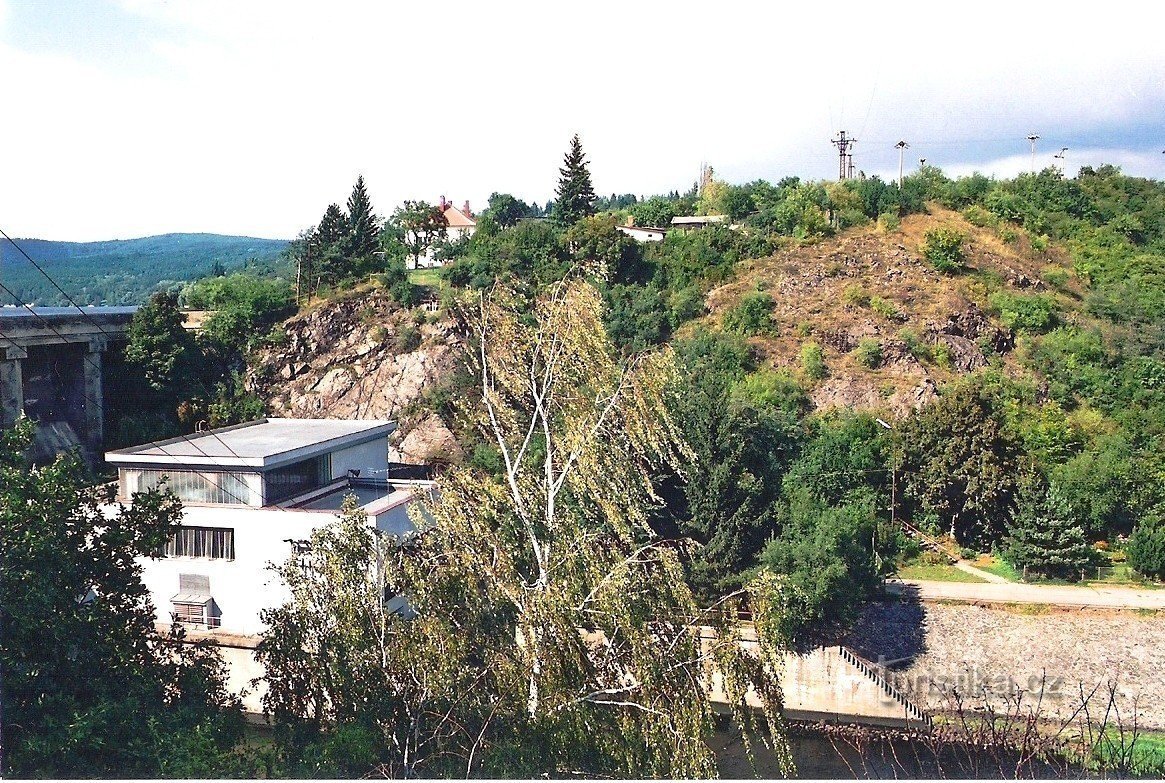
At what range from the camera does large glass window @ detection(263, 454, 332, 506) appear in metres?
14.9

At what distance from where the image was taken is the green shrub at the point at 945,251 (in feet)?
93.2

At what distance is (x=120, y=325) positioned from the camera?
2548 centimetres

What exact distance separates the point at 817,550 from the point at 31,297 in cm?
2099

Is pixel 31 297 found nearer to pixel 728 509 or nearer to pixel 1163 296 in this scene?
pixel 728 509

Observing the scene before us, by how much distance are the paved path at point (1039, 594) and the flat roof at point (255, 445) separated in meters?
11.3

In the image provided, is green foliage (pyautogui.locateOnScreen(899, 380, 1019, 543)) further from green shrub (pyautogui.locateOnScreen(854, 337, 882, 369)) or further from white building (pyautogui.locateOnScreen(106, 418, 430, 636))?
white building (pyautogui.locateOnScreen(106, 418, 430, 636))

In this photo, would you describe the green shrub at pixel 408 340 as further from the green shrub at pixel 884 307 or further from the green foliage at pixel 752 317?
the green shrub at pixel 884 307

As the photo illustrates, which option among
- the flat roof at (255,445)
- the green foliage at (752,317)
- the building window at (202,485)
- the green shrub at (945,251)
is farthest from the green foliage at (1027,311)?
the building window at (202,485)

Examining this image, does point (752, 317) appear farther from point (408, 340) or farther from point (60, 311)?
point (60, 311)

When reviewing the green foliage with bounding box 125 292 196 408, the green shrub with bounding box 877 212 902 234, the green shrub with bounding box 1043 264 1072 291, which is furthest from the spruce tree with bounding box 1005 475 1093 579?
the green foliage with bounding box 125 292 196 408

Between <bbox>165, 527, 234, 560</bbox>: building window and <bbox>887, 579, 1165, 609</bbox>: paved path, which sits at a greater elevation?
<bbox>165, 527, 234, 560</bbox>: building window

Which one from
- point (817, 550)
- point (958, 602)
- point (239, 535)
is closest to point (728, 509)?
point (817, 550)

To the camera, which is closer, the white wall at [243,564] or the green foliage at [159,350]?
the white wall at [243,564]

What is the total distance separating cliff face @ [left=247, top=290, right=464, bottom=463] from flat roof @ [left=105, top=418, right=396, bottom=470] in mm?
7252
